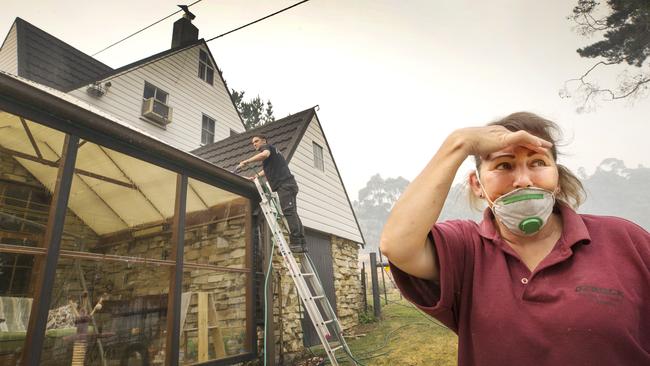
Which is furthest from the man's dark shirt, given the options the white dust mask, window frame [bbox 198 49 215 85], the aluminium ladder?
window frame [bbox 198 49 215 85]

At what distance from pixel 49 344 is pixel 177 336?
5.11ft

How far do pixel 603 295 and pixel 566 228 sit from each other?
26cm

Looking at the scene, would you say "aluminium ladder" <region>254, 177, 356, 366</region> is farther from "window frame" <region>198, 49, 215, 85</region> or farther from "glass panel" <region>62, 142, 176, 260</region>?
"window frame" <region>198, 49, 215, 85</region>

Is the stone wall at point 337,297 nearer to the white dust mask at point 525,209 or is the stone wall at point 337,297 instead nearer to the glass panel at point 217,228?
the glass panel at point 217,228

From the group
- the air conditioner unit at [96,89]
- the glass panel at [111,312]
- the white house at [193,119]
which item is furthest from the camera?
the air conditioner unit at [96,89]

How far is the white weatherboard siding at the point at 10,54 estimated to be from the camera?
32.1 feet

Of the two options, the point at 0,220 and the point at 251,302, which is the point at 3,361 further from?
the point at 251,302

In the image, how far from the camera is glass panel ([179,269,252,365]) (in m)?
4.91

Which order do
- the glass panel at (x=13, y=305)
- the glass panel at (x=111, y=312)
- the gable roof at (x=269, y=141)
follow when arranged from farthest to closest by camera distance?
the gable roof at (x=269, y=141) → the glass panel at (x=111, y=312) → the glass panel at (x=13, y=305)

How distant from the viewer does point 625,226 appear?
3.40ft

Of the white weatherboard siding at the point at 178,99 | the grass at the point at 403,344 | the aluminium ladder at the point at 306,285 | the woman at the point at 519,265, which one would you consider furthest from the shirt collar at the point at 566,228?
the white weatherboard siding at the point at 178,99

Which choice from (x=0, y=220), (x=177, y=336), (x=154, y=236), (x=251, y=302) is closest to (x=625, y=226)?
(x=177, y=336)

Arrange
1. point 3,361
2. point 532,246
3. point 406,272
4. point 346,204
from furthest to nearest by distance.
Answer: point 346,204
point 3,361
point 532,246
point 406,272

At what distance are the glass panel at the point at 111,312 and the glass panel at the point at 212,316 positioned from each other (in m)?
0.46
